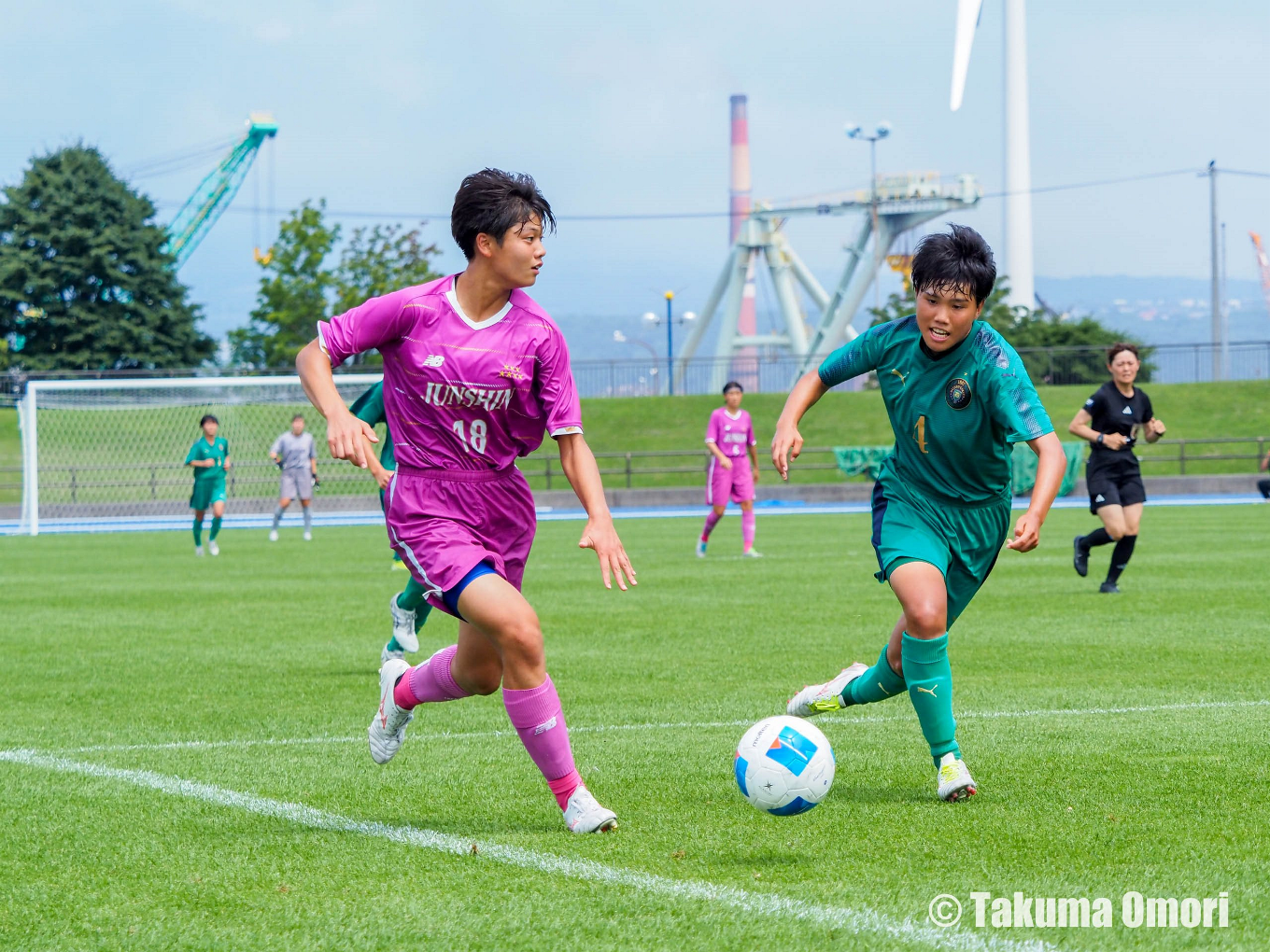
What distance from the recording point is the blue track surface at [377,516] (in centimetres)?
3212

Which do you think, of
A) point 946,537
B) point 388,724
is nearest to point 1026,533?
point 946,537

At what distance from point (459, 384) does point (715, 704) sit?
3.10m

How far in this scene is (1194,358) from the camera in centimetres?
4559

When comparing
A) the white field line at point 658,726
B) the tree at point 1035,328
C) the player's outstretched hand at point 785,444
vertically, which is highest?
the tree at point 1035,328

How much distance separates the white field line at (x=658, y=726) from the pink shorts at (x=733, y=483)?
39.6ft

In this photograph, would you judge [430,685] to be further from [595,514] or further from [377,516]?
[377,516]

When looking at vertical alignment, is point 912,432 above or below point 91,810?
above

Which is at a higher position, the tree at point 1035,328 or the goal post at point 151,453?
the tree at point 1035,328

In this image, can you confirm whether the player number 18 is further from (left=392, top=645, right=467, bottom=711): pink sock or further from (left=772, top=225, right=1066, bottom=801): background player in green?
(left=772, top=225, right=1066, bottom=801): background player in green

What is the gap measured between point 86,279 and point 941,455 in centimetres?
5766

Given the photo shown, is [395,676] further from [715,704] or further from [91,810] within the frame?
[715,704]

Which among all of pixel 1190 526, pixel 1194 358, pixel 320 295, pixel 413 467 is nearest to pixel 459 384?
pixel 413 467

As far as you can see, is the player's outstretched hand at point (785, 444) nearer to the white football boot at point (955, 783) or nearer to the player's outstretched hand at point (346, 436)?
the white football boot at point (955, 783)

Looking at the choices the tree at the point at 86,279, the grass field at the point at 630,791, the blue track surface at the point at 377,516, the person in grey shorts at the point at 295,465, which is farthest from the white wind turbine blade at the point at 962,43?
the tree at the point at 86,279
